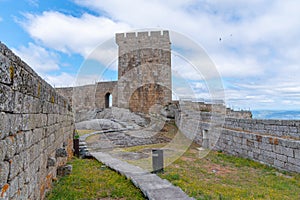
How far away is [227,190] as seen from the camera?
13.4 feet

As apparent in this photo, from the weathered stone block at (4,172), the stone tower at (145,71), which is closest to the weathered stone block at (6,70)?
the weathered stone block at (4,172)

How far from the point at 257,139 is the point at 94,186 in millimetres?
5146

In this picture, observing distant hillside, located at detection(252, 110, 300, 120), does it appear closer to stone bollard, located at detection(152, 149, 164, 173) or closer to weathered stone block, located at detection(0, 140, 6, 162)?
stone bollard, located at detection(152, 149, 164, 173)

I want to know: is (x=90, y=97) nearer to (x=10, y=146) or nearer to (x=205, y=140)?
(x=205, y=140)

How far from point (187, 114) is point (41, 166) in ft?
37.5

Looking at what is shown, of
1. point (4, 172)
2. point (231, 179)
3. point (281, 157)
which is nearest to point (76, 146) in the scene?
point (231, 179)

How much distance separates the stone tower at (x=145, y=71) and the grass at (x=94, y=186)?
41.5ft

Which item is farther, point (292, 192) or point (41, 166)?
point (292, 192)

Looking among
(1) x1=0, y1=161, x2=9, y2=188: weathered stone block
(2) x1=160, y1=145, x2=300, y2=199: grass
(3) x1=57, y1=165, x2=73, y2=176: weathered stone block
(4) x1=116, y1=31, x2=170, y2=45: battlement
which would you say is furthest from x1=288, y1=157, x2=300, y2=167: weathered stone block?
(4) x1=116, y1=31, x2=170, y2=45: battlement

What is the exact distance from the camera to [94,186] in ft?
13.8

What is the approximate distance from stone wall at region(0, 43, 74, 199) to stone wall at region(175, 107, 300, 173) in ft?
18.4

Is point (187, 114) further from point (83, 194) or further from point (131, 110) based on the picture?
point (83, 194)

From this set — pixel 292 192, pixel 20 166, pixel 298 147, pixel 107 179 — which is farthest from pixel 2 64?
pixel 298 147

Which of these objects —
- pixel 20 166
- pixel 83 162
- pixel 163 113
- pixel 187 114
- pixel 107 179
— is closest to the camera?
pixel 20 166
